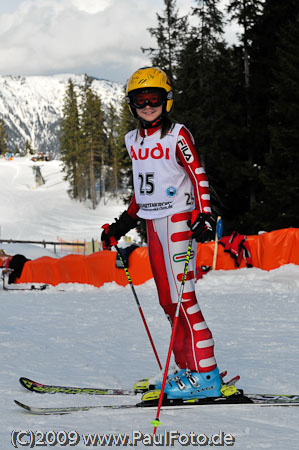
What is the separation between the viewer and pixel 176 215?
3.28m

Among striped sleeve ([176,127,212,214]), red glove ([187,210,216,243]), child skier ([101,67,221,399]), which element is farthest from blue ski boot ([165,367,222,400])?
striped sleeve ([176,127,212,214])

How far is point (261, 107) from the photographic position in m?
23.2

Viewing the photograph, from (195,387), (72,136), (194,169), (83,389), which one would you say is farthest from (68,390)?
(72,136)

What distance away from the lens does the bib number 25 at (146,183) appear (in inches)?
132

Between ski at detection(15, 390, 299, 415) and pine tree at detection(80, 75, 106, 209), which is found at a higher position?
pine tree at detection(80, 75, 106, 209)

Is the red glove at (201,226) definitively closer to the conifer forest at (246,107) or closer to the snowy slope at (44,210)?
the conifer forest at (246,107)

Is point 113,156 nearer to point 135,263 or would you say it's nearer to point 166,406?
point 135,263

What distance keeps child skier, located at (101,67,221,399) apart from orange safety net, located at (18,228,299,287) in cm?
814

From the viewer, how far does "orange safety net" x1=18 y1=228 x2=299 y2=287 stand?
1122 cm

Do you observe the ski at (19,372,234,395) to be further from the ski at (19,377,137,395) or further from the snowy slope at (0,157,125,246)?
the snowy slope at (0,157,125,246)

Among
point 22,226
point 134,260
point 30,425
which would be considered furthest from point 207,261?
point 22,226

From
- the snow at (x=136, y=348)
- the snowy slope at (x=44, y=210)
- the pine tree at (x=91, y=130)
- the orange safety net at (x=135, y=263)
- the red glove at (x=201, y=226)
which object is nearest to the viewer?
the snow at (x=136, y=348)

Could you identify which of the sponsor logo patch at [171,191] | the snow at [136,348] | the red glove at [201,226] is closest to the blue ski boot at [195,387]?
the snow at [136,348]

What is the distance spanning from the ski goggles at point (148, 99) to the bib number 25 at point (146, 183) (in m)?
0.49
